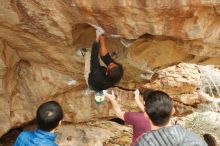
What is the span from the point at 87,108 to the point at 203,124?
314 cm

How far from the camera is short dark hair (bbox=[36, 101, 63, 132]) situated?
3.87 metres

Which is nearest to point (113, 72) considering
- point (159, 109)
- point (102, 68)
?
point (102, 68)

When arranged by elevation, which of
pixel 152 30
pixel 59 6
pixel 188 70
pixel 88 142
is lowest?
pixel 88 142

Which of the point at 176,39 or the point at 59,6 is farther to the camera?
the point at 176,39

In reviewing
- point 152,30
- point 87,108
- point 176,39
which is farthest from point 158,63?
point 87,108

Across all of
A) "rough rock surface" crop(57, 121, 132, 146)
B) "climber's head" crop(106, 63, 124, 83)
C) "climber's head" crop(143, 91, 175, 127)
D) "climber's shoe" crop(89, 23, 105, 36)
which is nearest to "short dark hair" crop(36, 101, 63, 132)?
"climber's head" crop(143, 91, 175, 127)

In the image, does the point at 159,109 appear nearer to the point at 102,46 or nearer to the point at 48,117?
the point at 48,117

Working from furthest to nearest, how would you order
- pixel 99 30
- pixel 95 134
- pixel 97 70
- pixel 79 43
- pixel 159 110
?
1. pixel 95 134
2. pixel 79 43
3. pixel 97 70
4. pixel 99 30
5. pixel 159 110

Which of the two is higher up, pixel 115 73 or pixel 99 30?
pixel 99 30

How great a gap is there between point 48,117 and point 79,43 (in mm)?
2927

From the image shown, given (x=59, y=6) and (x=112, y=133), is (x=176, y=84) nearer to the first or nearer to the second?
(x=112, y=133)

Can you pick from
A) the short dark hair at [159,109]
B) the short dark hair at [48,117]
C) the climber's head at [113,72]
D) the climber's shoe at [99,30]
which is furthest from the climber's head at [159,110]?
the climber's shoe at [99,30]

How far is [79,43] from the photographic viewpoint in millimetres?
6656

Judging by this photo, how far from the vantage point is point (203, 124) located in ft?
31.9
